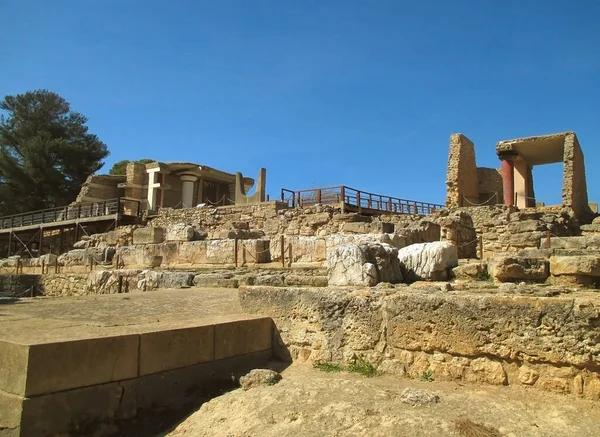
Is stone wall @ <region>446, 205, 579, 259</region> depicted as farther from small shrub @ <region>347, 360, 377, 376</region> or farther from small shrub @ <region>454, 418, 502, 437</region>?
small shrub @ <region>454, 418, 502, 437</region>

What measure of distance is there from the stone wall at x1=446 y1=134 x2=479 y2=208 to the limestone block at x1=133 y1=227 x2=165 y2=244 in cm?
1126

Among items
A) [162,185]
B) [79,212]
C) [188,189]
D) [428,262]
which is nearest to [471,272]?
[428,262]

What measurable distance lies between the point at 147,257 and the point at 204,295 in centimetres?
746

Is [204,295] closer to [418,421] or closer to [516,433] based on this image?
[418,421]

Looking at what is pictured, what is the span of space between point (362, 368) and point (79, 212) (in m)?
27.6

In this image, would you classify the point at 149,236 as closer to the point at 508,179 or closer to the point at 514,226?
the point at 514,226

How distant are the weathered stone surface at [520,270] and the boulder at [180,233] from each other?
1067 cm

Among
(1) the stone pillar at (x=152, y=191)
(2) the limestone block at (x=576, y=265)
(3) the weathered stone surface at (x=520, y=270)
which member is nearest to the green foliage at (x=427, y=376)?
(3) the weathered stone surface at (x=520, y=270)

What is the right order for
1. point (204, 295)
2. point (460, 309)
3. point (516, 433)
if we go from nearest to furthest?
point (516, 433)
point (460, 309)
point (204, 295)

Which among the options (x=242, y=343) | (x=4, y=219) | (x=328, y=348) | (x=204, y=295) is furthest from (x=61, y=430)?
(x=4, y=219)

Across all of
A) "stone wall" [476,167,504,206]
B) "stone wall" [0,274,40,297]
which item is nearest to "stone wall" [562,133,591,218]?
"stone wall" [476,167,504,206]

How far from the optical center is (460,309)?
3098 millimetres

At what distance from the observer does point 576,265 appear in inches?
168

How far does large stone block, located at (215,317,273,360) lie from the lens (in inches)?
144
